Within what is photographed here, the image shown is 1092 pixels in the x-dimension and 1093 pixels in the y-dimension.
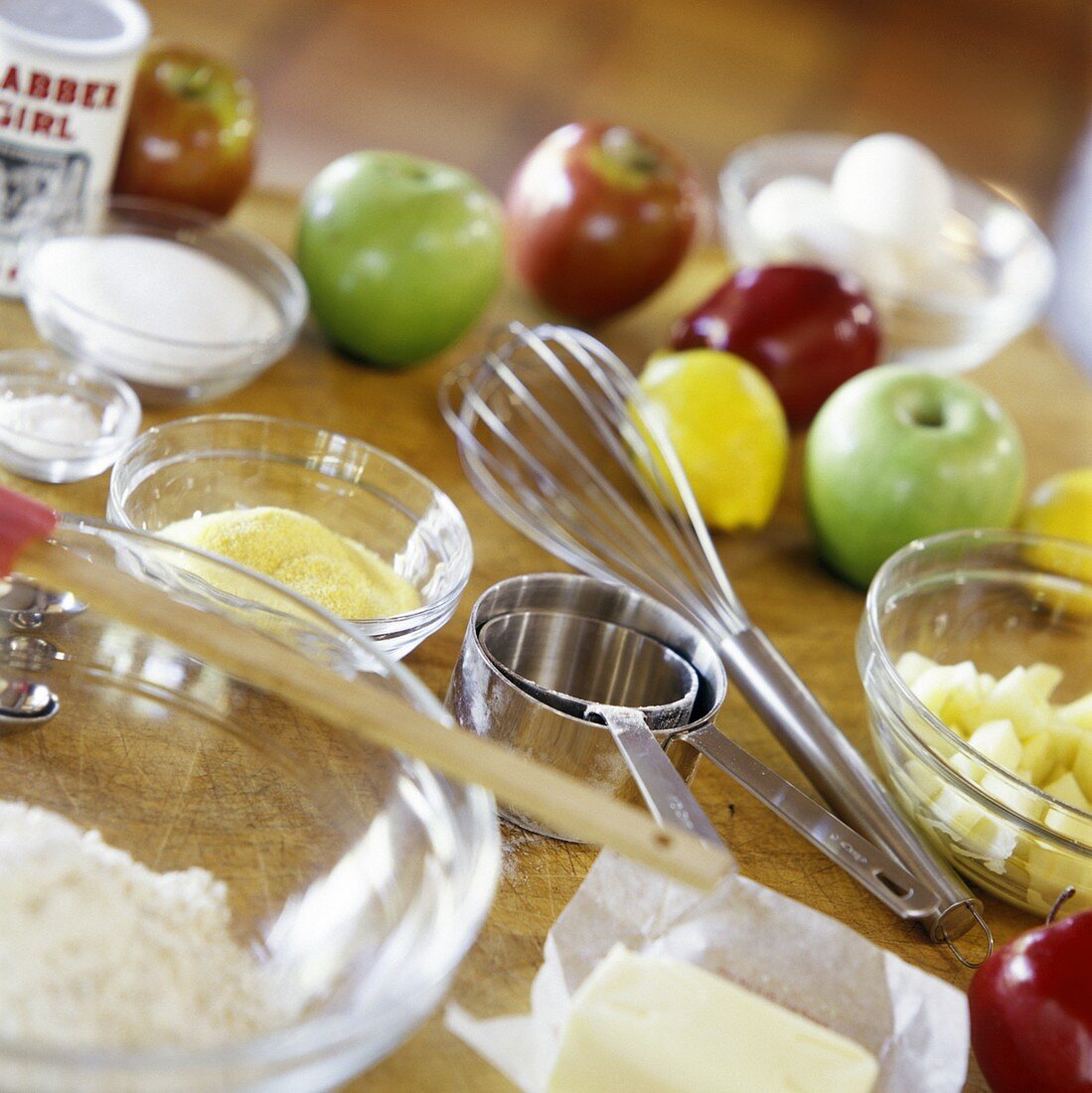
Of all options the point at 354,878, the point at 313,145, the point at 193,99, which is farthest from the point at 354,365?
the point at 313,145

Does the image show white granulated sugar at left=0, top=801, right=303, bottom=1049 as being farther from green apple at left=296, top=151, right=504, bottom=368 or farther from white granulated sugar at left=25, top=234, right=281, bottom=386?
green apple at left=296, top=151, right=504, bottom=368

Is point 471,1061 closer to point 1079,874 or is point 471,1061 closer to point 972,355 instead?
point 1079,874

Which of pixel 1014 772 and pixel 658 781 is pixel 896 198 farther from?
pixel 658 781

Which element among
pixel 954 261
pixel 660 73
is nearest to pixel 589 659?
pixel 954 261

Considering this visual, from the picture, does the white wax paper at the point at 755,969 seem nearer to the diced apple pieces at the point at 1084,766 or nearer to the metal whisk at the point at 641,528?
the metal whisk at the point at 641,528

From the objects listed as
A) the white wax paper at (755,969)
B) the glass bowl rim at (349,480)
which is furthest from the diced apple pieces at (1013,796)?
the glass bowl rim at (349,480)

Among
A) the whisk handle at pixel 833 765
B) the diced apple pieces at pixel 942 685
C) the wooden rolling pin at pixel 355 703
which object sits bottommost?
the whisk handle at pixel 833 765
